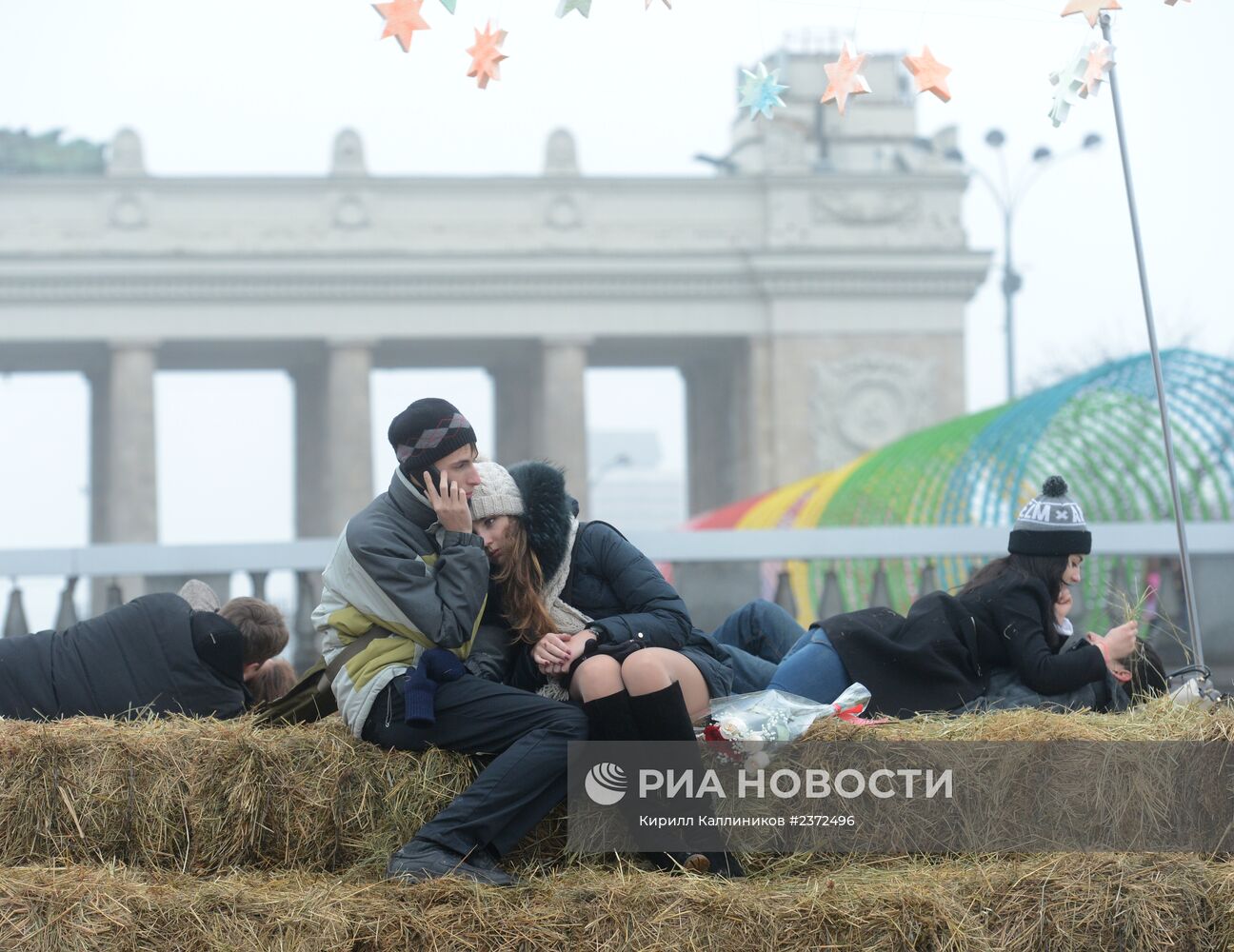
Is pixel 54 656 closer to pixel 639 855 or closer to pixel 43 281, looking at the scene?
pixel 639 855

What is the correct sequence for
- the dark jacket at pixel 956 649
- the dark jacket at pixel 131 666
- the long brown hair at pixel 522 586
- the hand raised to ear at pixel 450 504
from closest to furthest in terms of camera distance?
the hand raised to ear at pixel 450 504 < the long brown hair at pixel 522 586 < the dark jacket at pixel 956 649 < the dark jacket at pixel 131 666

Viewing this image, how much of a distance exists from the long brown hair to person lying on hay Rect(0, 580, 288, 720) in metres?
1.20

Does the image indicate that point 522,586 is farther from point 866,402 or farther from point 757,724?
point 866,402

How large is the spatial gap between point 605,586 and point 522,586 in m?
0.33

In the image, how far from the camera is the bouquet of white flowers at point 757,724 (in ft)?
15.3

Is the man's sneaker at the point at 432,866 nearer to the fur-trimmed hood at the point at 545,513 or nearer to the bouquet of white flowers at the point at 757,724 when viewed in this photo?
the bouquet of white flowers at the point at 757,724

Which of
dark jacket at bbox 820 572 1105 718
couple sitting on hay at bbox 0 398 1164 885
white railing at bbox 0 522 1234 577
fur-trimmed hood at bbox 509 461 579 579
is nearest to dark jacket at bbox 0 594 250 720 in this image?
couple sitting on hay at bbox 0 398 1164 885

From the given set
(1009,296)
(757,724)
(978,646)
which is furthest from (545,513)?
(1009,296)

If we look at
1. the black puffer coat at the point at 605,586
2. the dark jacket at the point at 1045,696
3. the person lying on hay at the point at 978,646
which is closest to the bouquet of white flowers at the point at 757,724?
the black puffer coat at the point at 605,586

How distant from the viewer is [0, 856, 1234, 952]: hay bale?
4168 millimetres

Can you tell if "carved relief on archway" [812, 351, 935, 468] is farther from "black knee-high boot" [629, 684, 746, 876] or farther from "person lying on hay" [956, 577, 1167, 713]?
"black knee-high boot" [629, 684, 746, 876]

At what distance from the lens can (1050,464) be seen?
19688 millimetres

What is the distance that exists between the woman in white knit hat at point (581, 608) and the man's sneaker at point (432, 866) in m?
0.55

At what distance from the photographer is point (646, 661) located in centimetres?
471
